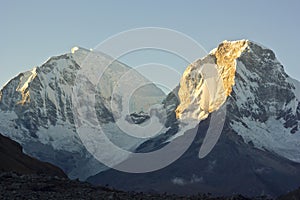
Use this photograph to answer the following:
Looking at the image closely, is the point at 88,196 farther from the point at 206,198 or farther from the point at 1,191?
the point at 206,198

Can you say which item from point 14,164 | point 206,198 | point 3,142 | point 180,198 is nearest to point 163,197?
point 180,198

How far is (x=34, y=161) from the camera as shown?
14612cm

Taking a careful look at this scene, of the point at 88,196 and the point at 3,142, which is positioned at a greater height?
the point at 3,142

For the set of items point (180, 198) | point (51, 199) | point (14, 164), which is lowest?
point (51, 199)

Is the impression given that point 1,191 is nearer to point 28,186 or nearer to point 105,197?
point 28,186

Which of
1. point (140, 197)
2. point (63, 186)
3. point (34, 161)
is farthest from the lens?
point (34, 161)

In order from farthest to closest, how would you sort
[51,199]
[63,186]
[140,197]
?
[63,186]
[140,197]
[51,199]

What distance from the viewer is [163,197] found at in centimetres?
5225

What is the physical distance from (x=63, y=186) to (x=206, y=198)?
46.1 ft

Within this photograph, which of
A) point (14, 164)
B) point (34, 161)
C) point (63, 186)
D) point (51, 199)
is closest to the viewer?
point (51, 199)

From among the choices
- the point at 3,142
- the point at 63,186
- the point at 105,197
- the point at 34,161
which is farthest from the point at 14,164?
the point at 105,197

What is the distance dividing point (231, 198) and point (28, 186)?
1891 centimetres

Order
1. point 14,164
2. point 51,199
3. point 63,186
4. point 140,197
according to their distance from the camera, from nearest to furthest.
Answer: point 51,199, point 140,197, point 63,186, point 14,164

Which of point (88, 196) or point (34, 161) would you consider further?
point (34, 161)
